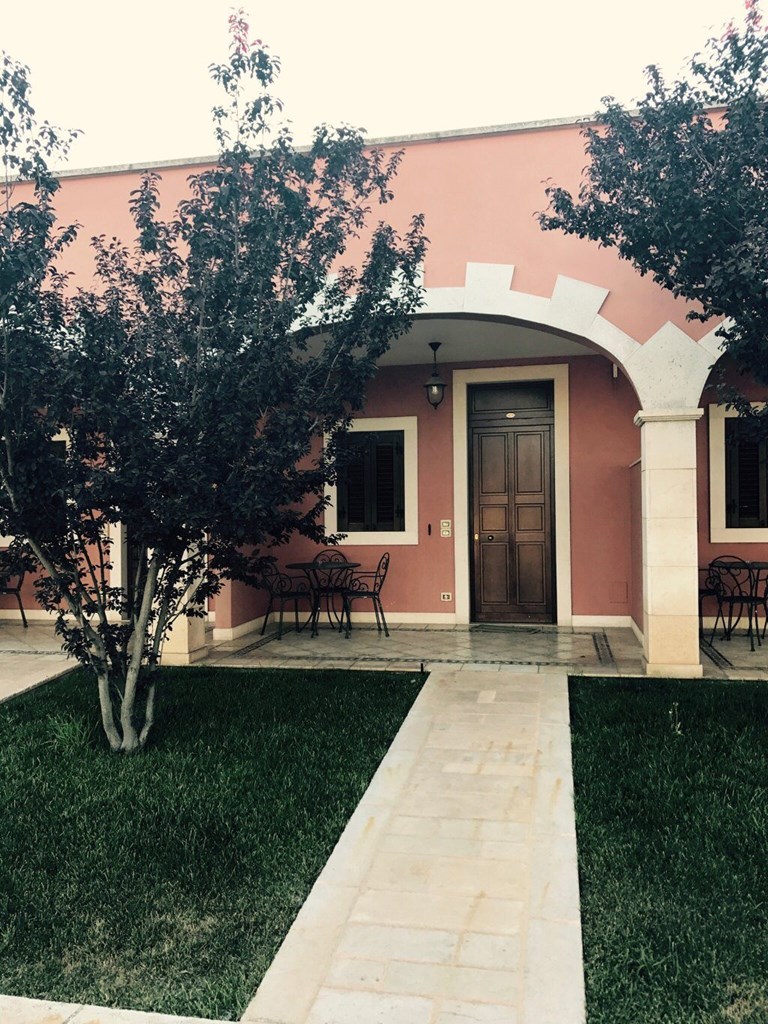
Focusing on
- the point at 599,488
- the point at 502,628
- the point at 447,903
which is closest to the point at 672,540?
the point at 599,488

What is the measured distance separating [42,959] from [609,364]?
7.00m

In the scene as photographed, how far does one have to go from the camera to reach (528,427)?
7941 millimetres

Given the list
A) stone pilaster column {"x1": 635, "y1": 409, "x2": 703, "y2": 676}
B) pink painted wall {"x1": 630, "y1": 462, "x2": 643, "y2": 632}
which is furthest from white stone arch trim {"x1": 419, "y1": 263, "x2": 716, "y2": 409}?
pink painted wall {"x1": 630, "y1": 462, "x2": 643, "y2": 632}

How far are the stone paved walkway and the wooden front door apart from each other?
3898mm

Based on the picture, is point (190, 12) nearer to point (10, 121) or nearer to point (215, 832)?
point (10, 121)

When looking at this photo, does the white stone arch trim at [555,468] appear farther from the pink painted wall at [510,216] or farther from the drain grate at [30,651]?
the drain grate at [30,651]

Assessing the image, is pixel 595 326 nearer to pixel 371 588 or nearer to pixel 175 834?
pixel 371 588

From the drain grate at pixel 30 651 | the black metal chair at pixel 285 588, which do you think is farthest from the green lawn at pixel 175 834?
the black metal chair at pixel 285 588

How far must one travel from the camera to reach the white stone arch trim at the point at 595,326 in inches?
208

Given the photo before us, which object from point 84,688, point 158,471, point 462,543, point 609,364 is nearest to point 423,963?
point 158,471

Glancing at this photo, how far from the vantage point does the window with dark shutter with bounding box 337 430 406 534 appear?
817 centimetres

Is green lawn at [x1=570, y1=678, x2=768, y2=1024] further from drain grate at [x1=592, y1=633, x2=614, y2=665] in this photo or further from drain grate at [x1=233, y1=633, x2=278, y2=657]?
drain grate at [x1=233, y1=633, x2=278, y2=657]

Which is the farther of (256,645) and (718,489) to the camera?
(718,489)

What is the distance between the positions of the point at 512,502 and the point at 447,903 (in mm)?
5787
